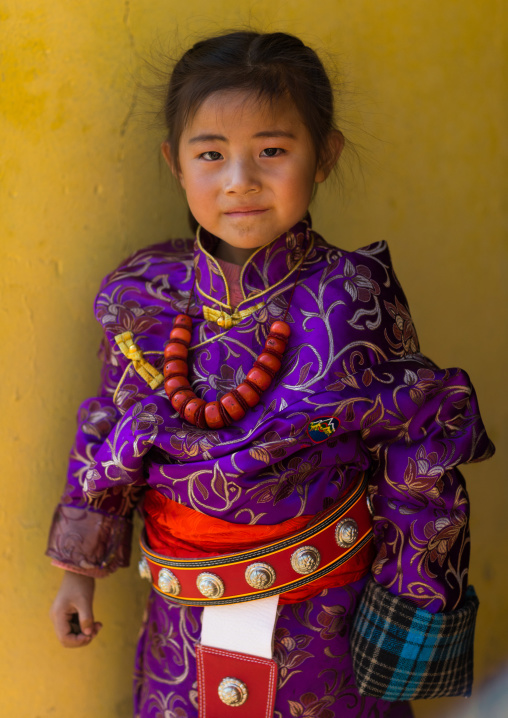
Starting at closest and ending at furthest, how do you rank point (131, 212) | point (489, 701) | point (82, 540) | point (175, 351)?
point (175, 351)
point (82, 540)
point (131, 212)
point (489, 701)

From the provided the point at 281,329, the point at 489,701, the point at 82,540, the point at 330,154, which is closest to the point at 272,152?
the point at 330,154

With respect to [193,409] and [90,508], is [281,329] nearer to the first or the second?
[193,409]

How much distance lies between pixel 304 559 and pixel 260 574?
60mm

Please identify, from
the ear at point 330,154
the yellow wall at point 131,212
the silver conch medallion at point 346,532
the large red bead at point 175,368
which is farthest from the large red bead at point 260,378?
the yellow wall at point 131,212

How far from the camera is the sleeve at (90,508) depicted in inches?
46.4

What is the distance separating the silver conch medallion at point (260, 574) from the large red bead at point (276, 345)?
0.28 meters

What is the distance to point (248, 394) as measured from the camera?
1.00 metres

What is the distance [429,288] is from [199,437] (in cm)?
75

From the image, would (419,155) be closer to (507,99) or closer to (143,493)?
(507,99)

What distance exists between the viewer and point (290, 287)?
3.58 feet

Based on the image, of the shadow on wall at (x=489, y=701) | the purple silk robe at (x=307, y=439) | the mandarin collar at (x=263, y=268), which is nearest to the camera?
the purple silk robe at (x=307, y=439)

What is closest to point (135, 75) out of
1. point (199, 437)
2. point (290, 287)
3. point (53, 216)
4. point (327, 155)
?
point (53, 216)

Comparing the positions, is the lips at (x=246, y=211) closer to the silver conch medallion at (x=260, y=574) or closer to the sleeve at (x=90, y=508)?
the sleeve at (x=90, y=508)

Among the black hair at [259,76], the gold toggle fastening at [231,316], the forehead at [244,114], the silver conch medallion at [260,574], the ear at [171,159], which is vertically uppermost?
the black hair at [259,76]
